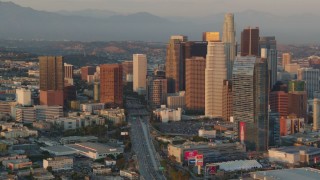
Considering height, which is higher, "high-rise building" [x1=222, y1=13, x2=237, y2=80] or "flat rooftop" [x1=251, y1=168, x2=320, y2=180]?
"high-rise building" [x1=222, y1=13, x2=237, y2=80]

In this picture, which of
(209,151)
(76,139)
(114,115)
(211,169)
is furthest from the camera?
(114,115)

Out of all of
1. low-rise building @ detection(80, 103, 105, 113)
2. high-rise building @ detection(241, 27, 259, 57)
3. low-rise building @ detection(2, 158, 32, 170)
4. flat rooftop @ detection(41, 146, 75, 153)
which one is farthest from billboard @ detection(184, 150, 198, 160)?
high-rise building @ detection(241, 27, 259, 57)

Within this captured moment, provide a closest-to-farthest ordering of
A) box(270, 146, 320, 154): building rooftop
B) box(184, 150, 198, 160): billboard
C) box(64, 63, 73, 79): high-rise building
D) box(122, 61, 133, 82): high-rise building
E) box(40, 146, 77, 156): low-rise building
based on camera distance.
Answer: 1. box(184, 150, 198, 160): billboard
2. box(270, 146, 320, 154): building rooftop
3. box(40, 146, 77, 156): low-rise building
4. box(64, 63, 73, 79): high-rise building
5. box(122, 61, 133, 82): high-rise building

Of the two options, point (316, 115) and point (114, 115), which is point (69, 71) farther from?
point (316, 115)

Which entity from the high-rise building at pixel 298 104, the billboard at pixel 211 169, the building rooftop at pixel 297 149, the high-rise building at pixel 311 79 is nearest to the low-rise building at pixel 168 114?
the high-rise building at pixel 298 104

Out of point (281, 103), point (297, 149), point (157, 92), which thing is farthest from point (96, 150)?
point (157, 92)

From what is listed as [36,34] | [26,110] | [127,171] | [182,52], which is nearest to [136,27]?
[36,34]

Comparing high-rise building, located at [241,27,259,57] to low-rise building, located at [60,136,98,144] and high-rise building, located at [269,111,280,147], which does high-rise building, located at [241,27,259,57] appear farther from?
low-rise building, located at [60,136,98,144]

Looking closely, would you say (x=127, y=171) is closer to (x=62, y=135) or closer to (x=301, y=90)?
(x=62, y=135)

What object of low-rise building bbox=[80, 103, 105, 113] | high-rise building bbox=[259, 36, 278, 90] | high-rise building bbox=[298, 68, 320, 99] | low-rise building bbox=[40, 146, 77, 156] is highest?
high-rise building bbox=[259, 36, 278, 90]
